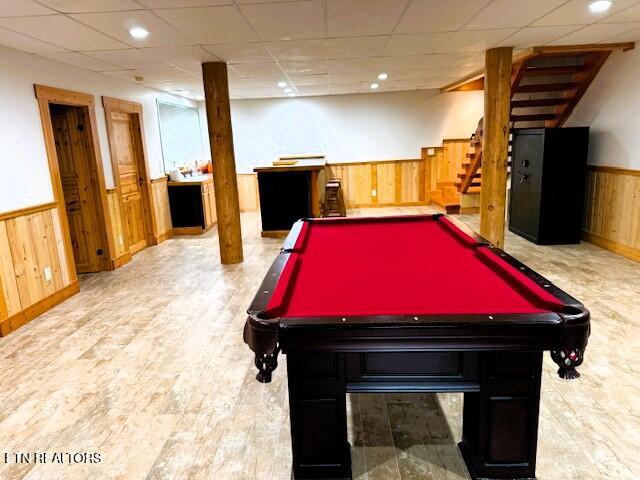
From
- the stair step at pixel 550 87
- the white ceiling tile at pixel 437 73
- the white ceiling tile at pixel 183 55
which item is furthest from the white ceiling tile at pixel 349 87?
the white ceiling tile at pixel 183 55

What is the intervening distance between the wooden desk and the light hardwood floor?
308 cm

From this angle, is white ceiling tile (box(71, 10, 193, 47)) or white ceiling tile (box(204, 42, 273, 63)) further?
white ceiling tile (box(204, 42, 273, 63))

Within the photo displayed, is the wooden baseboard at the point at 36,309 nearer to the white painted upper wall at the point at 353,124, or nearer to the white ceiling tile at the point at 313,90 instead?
the white ceiling tile at the point at 313,90

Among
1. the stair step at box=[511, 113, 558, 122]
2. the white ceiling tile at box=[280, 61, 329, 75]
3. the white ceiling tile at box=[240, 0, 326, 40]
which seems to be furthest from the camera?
the stair step at box=[511, 113, 558, 122]

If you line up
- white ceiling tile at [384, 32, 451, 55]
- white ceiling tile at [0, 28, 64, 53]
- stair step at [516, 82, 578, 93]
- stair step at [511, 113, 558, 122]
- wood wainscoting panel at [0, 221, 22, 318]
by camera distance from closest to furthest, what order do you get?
white ceiling tile at [0, 28, 64, 53] < wood wainscoting panel at [0, 221, 22, 318] < white ceiling tile at [384, 32, 451, 55] < stair step at [516, 82, 578, 93] < stair step at [511, 113, 558, 122]

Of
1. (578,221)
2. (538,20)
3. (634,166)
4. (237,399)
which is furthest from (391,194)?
(237,399)

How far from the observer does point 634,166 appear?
5098mm

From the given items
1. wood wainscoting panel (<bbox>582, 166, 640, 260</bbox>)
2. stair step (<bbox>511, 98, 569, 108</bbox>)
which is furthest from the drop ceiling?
wood wainscoting panel (<bbox>582, 166, 640, 260</bbox>)

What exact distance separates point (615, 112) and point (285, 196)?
4655 millimetres

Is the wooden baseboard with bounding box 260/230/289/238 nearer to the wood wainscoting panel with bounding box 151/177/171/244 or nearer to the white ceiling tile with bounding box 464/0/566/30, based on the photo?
the wood wainscoting panel with bounding box 151/177/171/244

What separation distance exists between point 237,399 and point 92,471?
82 cm

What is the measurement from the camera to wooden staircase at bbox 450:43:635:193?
509 centimetres

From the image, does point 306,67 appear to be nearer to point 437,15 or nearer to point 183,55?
point 183,55

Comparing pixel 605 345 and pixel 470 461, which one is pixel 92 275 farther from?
pixel 605 345
